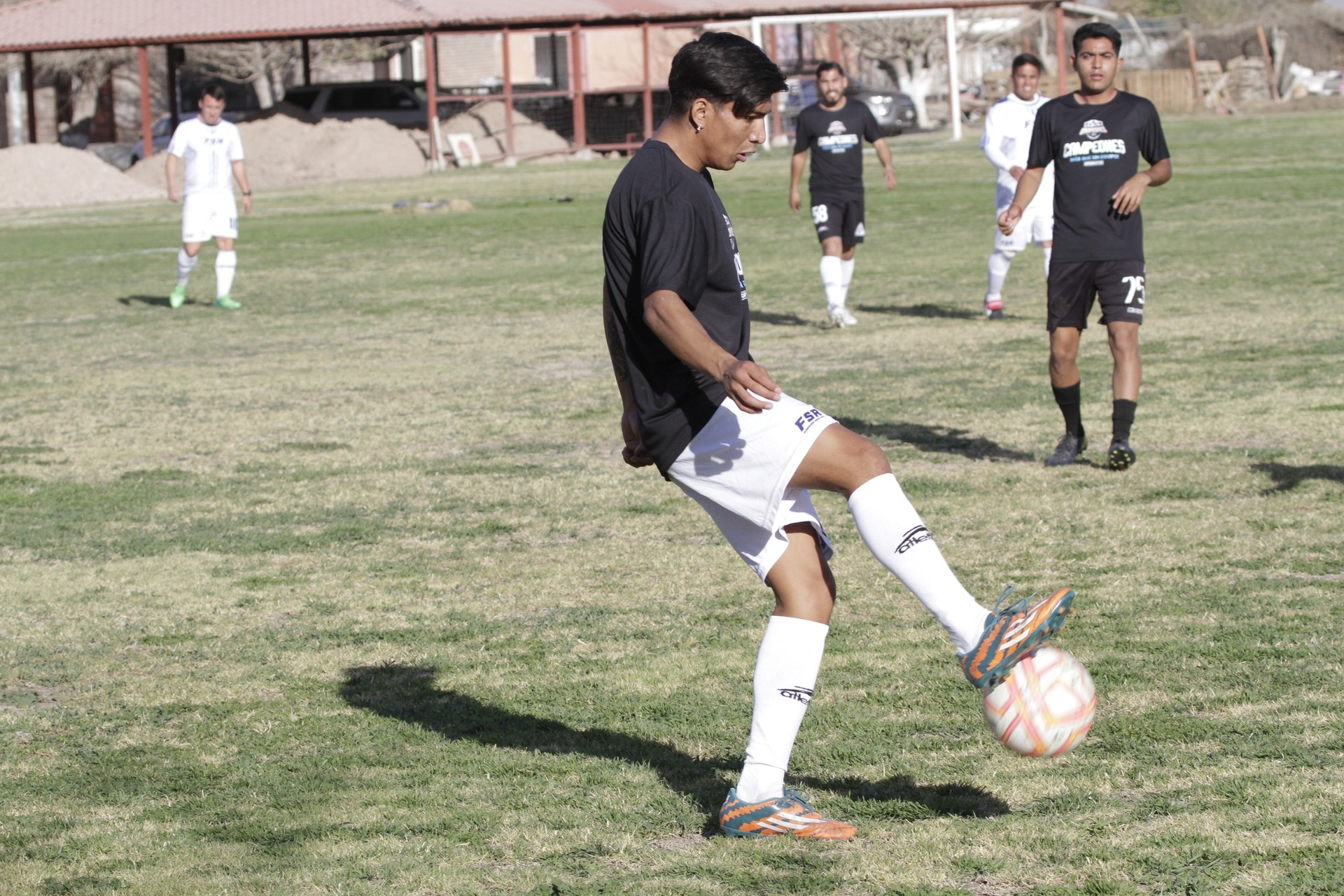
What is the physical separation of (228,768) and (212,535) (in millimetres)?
3205

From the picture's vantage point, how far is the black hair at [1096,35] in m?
8.18

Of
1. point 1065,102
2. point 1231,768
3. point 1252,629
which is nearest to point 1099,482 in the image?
point 1065,102

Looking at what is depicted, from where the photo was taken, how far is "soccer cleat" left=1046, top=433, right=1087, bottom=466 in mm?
8672

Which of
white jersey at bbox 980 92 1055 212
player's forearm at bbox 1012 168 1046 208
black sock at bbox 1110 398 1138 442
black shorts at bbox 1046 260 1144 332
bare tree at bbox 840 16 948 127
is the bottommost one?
black sock at bbox 1110 398 1138 442

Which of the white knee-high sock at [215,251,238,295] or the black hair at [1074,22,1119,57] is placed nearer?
the black hair at [1074,22,1119,57]

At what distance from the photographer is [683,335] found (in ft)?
12.4

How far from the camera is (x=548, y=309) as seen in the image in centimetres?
1670

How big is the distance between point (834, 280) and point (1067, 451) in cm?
592

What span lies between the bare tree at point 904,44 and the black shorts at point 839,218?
41.6m

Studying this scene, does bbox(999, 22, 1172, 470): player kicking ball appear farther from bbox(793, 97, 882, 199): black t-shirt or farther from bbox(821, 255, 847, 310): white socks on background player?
bbox(793, 97, 882, 199): black t-shirt

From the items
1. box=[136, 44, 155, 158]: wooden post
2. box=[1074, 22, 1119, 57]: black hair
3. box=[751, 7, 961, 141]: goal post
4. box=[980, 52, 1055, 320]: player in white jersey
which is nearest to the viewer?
box=[1074, 22, 1119, 57]: black hair

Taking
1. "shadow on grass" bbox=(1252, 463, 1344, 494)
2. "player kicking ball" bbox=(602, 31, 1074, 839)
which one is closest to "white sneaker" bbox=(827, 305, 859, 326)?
"shadow on grass" bbox=(1252, 463, 1344, 494)

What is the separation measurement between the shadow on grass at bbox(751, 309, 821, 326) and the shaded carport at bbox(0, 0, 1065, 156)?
87.1ft

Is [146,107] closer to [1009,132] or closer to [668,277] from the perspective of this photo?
[1009,132]
